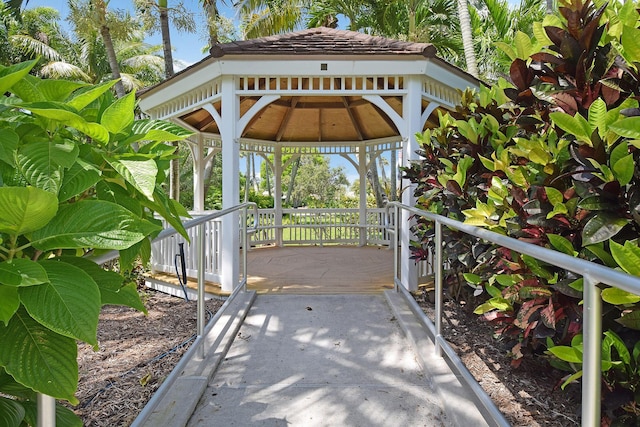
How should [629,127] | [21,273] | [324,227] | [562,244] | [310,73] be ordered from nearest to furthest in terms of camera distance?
[21,273]
[629,127]
[562,244]
[310,73]
[324,227]

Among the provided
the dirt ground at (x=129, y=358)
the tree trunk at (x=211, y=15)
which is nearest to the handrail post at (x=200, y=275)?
the dirt ground at (x=129, y=358)

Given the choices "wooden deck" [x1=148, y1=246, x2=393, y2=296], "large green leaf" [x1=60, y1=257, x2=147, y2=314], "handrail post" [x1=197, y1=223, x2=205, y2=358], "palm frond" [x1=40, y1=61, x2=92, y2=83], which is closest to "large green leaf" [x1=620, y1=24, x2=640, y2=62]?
"large green leaf" [x1=60, y1=257, x2=147, y2=314]

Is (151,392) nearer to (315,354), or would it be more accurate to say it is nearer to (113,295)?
(315,354)

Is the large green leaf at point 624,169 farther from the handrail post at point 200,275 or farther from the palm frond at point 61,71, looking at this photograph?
the palm frond at point 61,71

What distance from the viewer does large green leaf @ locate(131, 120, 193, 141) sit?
38.1 inches

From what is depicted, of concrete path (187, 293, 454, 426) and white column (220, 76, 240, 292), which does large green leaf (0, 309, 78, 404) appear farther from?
white column (220, 76, 240, 292)

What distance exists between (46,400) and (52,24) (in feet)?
86.5

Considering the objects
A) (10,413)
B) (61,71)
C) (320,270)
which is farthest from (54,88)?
(61,71)

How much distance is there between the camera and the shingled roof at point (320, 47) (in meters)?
4.48

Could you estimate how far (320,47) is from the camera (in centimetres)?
479

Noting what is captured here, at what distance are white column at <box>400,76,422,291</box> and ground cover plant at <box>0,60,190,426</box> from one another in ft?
12.7

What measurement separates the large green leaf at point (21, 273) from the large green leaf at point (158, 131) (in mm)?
388

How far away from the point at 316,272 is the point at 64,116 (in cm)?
520

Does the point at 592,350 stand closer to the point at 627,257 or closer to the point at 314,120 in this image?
the point at 627,257
